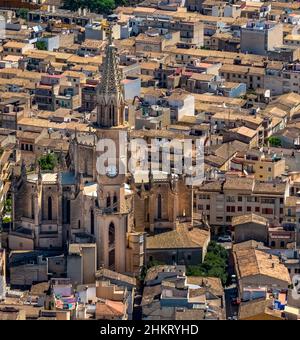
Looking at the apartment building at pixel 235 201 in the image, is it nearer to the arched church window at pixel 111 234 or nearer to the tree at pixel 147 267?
the tree at pixel 147 267

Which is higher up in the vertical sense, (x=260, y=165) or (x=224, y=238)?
(x=260, y=165)

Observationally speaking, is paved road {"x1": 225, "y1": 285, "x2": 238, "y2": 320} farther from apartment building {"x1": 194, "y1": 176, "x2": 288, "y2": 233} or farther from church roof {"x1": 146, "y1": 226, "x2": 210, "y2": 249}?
apartment building {"x1": 194, "y1": 176, "x2": 288, "y2": 233}

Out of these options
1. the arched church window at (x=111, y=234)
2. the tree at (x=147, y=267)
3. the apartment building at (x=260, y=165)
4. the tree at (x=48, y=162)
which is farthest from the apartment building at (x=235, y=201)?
the tree at (x=48, y=162)

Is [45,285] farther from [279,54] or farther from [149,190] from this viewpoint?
[279,54]

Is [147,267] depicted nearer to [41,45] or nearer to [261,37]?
[41,45]

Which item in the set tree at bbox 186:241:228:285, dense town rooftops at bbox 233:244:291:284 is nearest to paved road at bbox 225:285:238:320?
tree at bbox 186:241:228:285

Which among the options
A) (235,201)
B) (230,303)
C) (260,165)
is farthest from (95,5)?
(230,303)
